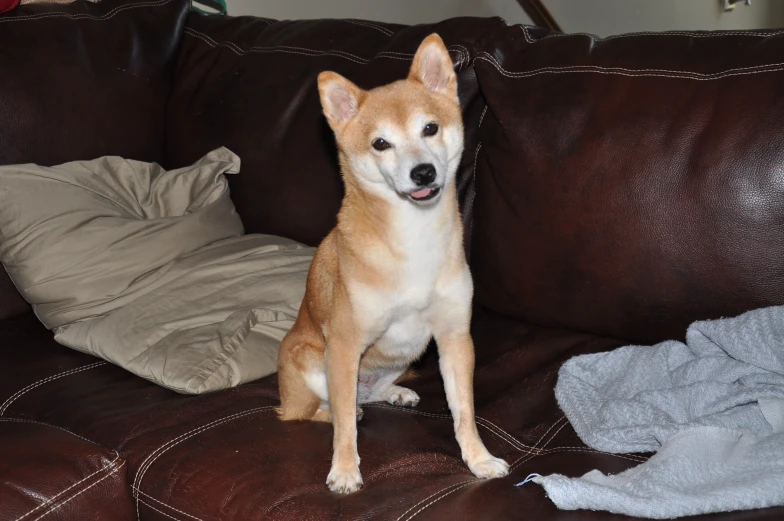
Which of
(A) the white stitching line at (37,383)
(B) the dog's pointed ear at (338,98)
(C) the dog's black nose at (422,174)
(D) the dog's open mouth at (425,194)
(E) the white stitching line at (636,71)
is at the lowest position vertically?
(A) the white stitching line at (37,383)

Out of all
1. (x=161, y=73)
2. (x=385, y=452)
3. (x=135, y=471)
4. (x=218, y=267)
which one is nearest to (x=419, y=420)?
(x=385, y=452)

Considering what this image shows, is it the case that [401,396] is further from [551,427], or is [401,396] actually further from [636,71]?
[636,71]

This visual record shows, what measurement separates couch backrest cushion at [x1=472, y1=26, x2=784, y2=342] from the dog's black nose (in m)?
0.45

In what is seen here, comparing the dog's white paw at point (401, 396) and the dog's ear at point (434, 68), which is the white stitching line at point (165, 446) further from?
the dog's ear at point (434, 68)

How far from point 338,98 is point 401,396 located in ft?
2.49

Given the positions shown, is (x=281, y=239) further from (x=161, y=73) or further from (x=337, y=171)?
(x=161, y=73)

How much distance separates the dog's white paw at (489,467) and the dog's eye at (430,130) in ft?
2.38

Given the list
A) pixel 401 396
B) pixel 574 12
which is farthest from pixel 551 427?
pixel 574 12

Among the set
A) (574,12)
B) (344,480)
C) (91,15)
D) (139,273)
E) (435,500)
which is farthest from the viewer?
(574,12)

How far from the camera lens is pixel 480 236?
222 centimetres

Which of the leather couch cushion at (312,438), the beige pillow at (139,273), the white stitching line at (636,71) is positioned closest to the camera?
the leather couch cushion at (312,438)

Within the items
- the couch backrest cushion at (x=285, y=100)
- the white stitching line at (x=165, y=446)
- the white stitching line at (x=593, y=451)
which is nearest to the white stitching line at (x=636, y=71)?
the couch backrest cushion at (x=285, y=100)

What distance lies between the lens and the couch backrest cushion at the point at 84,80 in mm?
2535

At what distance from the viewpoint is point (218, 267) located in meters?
2.38
